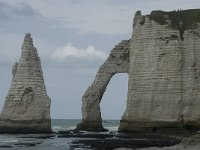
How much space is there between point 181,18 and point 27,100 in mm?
15829

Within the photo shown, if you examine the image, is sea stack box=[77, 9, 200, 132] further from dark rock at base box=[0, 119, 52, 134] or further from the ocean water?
the ocean water

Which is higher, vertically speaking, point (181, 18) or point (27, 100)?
point (181, 18)

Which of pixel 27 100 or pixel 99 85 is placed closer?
pixel 27 100

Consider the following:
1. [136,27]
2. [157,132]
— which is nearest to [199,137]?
[157,132]

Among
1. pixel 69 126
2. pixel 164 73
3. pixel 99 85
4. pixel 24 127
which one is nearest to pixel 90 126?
pixel 99 85

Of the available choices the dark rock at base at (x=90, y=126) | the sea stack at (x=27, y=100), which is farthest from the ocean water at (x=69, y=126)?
the sea stack at (x=27, y=100)

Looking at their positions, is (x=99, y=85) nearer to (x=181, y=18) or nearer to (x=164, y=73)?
(x=164, y=73)

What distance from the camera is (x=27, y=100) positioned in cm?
5412

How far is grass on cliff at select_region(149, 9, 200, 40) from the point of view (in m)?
51.9

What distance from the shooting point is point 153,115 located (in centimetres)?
5022

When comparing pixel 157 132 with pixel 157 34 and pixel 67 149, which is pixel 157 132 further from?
pixel 67 149

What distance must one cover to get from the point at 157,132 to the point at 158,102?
10.8 feet

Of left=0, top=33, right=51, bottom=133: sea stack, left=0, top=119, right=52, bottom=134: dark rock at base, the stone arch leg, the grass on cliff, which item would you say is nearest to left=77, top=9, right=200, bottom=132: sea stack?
the grass on cliff

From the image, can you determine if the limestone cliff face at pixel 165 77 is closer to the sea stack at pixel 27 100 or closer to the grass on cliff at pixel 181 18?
the grass on cliff at pixel 181 18
